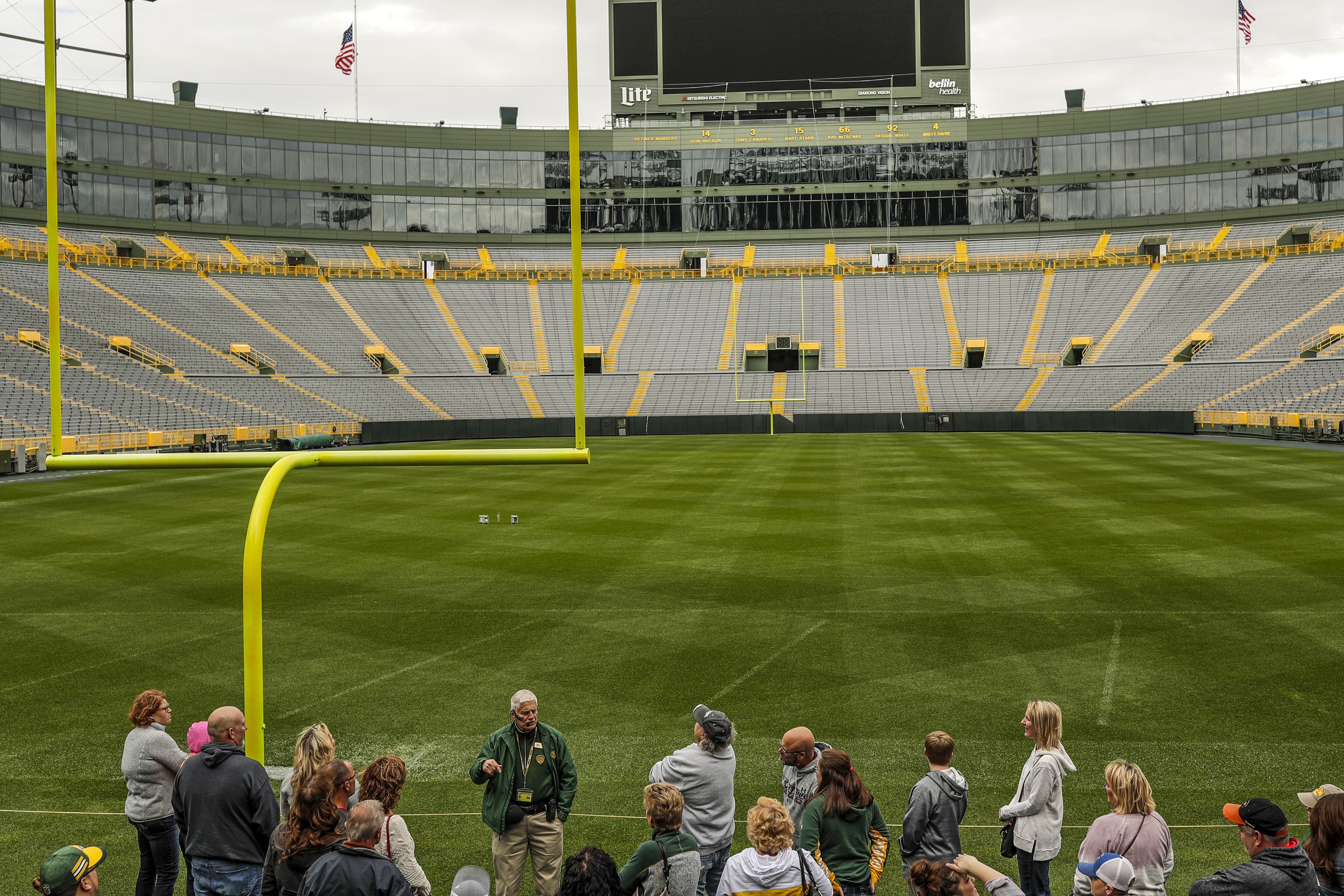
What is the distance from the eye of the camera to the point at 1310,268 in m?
67.4

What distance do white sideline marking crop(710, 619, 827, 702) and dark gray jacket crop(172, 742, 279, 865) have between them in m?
6.12

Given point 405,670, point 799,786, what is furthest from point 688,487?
point 799,786

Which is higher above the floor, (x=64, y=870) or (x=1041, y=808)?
(x=64, y=870)

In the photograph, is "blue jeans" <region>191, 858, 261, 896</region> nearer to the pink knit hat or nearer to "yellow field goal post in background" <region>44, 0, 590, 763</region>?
"yellow field goal post in background" <region>44, 0, 590, 763</region>

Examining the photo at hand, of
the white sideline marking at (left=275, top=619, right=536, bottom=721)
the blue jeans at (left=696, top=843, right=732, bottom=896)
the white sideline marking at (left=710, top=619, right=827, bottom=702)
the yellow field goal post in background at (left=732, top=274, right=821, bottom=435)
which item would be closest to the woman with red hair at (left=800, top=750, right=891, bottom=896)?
the blue jeans at (left=696, top=843, right=732, bottom=896)

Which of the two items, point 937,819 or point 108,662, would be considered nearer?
point 937,819

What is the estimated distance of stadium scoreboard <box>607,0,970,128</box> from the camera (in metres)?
73.9

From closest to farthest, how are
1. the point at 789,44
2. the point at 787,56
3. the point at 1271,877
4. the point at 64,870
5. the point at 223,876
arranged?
the point at 64,870 → the point at 1271,877 → the point at 223,876 → the point at 789,44 → the point at 787,56

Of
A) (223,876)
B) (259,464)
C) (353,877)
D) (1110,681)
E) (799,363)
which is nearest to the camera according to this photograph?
(353,877)

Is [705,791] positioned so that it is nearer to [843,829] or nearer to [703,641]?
[843,829]

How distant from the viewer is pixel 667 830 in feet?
17.4

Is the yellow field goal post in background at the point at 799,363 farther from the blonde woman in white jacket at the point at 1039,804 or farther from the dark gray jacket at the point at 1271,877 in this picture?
the dark gray jacket at the point at 1271,877

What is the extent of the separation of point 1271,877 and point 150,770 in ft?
21.5

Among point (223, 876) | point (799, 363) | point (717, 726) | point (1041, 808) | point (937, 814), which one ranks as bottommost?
point (223, 876)
